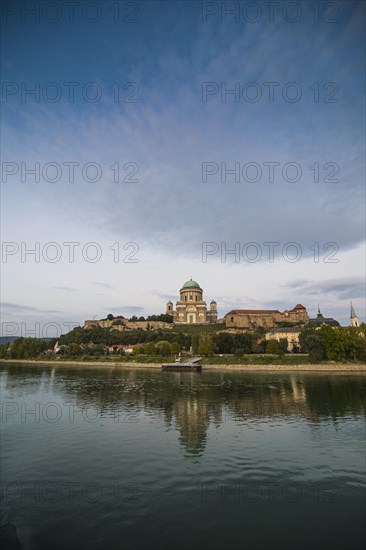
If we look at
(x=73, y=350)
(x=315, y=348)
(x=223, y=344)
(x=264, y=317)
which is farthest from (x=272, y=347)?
(x=264, y=317)

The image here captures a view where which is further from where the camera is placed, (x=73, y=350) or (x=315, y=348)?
(x=73, y=350)

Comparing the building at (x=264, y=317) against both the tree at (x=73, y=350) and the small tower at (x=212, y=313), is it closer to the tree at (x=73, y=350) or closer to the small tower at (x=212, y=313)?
the small tower at (x=212, y=313)

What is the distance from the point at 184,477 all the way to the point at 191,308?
139m

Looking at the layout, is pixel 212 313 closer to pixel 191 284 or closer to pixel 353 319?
pixel 191 284

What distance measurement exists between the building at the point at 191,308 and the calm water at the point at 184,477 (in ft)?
403

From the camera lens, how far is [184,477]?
15547 mm

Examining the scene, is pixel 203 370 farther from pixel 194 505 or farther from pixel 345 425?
pixel 194 505

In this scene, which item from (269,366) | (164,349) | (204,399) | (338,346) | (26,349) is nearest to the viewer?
(204,399)

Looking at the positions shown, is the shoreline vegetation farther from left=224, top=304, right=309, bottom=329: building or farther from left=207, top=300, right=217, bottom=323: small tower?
left=207, top=300, right=217, bottom=323: small tower

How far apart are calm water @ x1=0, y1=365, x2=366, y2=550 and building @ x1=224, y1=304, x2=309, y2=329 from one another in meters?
115

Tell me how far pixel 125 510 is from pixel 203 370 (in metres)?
57.6

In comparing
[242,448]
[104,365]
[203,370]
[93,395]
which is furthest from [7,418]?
[104,365]

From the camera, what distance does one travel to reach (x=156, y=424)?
25.0m

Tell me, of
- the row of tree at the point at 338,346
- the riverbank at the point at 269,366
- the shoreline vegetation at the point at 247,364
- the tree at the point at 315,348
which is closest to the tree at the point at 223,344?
the shoreline vegetation at the point at 247,364
